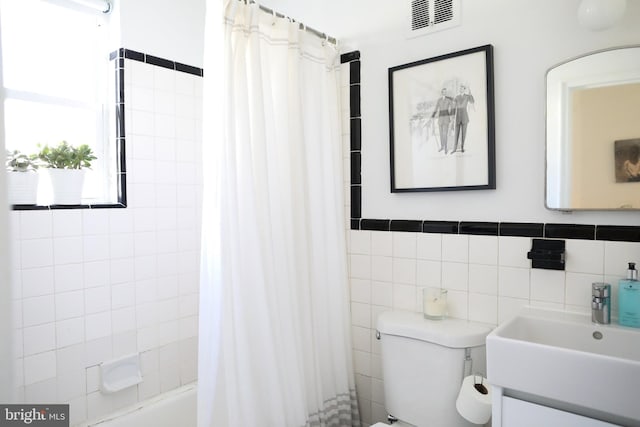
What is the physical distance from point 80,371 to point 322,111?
5.25ft

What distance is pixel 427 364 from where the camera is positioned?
5.61 feet

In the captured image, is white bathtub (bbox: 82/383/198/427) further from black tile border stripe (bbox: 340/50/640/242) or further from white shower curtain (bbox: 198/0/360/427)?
black tile border stripe (bbox: 340/50/640/242)

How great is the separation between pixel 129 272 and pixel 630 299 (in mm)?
2043

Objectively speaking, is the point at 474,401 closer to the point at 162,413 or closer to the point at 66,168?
the point at 162,413

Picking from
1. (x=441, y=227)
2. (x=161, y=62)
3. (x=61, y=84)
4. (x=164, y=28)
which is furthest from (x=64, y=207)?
(x=441, y=227)

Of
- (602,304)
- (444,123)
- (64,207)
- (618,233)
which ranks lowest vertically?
(602,304)

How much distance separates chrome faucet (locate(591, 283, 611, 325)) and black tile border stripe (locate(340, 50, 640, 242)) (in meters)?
0.18

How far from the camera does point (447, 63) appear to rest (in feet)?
6.07

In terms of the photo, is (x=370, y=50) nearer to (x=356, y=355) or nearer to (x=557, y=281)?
(x=557, y=281)

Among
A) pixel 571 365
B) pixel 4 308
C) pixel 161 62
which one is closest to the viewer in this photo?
pixel 4 308

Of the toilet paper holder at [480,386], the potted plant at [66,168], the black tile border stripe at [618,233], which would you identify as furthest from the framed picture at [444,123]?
the potted plant at [66,168]

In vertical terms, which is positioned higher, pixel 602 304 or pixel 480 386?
pixel 602 304

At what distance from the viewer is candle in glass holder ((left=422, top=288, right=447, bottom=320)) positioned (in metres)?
1.82

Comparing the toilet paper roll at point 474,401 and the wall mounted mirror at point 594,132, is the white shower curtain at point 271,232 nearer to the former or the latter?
the toilet paper roll at point 474,401
